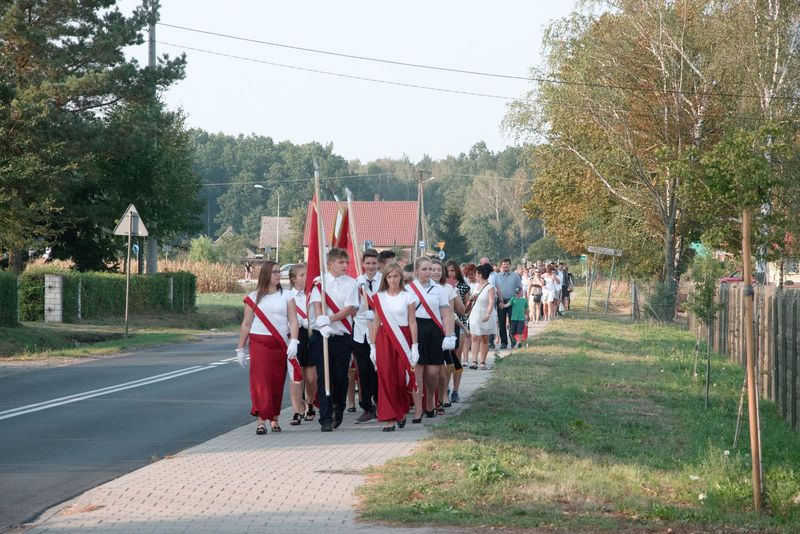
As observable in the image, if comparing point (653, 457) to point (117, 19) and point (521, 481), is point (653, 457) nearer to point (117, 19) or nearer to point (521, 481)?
point (521, 481)

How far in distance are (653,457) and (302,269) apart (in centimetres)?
460

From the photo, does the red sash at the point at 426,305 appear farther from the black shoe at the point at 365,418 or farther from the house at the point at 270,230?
the house at the point at 270,230

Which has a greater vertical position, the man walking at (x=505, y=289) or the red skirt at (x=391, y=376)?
the man walking at (x=505, y=289)

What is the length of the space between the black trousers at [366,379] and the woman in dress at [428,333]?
549 millimetres

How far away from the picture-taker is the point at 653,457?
33.8 feet

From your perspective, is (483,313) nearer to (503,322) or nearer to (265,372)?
(503,322)

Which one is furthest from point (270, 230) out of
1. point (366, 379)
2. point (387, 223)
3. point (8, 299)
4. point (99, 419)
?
point (366, 379)

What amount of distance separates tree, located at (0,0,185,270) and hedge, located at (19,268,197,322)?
1.39m

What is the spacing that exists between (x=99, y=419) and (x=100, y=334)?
1595 centimetres

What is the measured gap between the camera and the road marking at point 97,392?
1430 cm

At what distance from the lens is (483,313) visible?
18.9 metres

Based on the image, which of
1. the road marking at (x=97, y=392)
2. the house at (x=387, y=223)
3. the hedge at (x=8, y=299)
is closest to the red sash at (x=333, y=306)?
the road marking at (x=97, y=392)

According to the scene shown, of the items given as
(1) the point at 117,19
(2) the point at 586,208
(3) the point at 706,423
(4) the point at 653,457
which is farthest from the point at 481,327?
(2) the point at 586,208

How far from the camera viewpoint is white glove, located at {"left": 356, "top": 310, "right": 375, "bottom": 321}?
1249 cm
